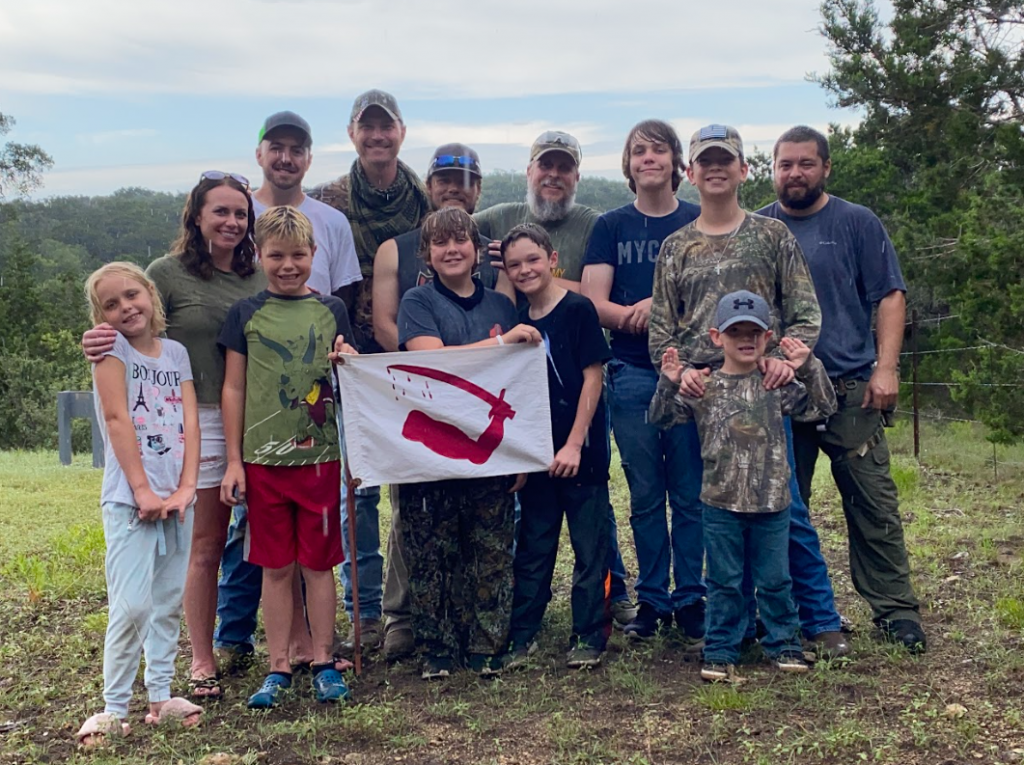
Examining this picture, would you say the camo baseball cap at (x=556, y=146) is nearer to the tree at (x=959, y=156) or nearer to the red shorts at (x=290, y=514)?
the red shorts at (x=290, y=514)

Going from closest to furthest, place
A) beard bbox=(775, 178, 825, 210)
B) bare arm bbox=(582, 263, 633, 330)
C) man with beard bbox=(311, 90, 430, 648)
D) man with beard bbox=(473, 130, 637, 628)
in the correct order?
beard bbox=(775, 178, 825, 210) → bare arm bbox=(582, 263, 633, 330) → man with beard bbox=(473, 130, 637, 628) → man with beard bbox=(311, 90, 430, 648)

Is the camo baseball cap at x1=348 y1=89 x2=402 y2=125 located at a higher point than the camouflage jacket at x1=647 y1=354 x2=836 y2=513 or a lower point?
higher

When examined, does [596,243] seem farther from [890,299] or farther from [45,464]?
[45,464]

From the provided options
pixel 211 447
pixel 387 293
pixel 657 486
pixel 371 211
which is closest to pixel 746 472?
pixel 657 486

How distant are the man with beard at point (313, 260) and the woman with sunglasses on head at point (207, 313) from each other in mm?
348

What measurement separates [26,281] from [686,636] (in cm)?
4573

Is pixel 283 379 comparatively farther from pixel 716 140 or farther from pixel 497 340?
pixel 716 140

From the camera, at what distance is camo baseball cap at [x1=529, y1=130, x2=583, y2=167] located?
5.62 metres

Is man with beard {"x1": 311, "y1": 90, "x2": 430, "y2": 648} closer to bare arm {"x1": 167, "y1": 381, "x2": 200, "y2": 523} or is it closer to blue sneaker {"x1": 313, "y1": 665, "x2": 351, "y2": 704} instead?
blue sneaker {"x1": 313, "y1": 665, "x2": 351, "y2": 704}

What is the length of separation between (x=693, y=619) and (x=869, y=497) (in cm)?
114

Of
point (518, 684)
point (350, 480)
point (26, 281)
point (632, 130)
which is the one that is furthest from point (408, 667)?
point (26, 281)

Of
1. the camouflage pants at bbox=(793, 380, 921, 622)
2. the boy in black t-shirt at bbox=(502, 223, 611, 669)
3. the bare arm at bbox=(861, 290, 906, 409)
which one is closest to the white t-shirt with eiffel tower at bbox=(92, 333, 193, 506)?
the boy in black t-shirt at bbox=(502, 223, 611, 669)

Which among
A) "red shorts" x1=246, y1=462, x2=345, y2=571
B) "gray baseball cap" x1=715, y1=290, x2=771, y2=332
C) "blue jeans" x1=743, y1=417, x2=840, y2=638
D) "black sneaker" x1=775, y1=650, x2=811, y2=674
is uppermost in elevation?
"gray baseball cap" x1=715, y1=290, x2=771, y2=332

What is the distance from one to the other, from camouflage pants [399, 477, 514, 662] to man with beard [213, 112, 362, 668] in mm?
770
